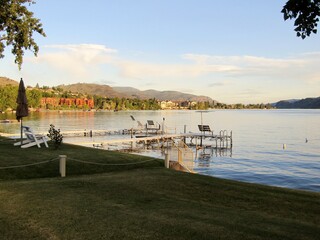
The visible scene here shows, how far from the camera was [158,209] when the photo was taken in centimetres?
856

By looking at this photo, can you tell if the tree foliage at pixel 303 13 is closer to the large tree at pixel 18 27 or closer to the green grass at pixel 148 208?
the green grass at pixel 148 208

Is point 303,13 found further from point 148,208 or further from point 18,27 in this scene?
point 18,27

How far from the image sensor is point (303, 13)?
7617 mm

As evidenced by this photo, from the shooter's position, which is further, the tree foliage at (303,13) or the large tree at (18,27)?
the large tree at (18,27)

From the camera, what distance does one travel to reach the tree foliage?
24.6 ft

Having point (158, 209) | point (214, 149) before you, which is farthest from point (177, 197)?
point (214, 149)

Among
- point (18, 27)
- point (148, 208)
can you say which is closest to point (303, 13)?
point (148, 208)

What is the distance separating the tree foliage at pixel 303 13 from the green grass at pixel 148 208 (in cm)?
457

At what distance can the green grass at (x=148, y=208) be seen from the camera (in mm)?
6723

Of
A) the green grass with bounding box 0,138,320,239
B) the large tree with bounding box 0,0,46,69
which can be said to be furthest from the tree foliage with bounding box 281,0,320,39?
the large tree with bounding box 0,0,46,69

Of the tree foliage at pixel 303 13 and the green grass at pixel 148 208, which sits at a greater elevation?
the tree foliage at pixel 303 13

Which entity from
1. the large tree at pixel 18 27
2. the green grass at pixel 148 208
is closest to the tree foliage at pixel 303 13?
the green grass at pixel 148 208

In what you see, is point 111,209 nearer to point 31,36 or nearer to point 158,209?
point 158,209

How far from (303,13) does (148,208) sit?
5971 millimetres
